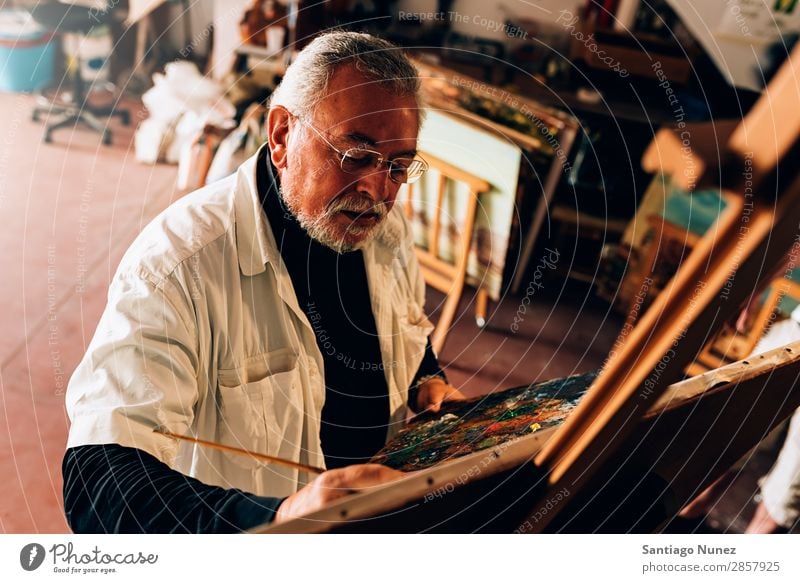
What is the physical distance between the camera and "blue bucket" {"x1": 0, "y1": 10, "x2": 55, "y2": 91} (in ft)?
2.41

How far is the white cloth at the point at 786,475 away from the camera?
1045 mm

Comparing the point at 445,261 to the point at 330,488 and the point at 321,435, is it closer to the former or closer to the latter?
the point at 321,435

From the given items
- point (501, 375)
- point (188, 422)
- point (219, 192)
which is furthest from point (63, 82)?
point (501, 375)

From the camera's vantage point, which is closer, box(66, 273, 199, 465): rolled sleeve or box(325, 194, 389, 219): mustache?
box(66, 273, 199, 465): rolled sleeve

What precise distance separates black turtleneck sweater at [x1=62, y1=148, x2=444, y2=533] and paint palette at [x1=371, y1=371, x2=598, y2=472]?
0.08 m

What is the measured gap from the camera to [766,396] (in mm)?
Answer: 762

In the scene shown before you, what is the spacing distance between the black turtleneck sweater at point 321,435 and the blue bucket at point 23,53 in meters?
0.28

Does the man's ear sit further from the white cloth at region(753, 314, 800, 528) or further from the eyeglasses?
the white cloth at region(753, 314, 800, 528)

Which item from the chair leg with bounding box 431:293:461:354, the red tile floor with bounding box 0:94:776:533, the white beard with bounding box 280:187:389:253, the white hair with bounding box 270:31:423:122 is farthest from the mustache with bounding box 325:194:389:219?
the chair leg with bounding box 431:293:461:354

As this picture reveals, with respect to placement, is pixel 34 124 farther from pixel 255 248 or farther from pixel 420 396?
pixel 420 396

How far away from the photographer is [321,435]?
2.74ft

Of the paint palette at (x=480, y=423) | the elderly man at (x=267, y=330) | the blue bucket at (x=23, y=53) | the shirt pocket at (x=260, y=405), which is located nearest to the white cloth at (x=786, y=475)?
the paint palette at (x=480, y=423)

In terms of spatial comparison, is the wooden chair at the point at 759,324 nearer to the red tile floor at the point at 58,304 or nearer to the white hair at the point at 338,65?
the red tile floor at the point at 58,304

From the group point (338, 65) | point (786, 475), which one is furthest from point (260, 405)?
point (786, 475)
